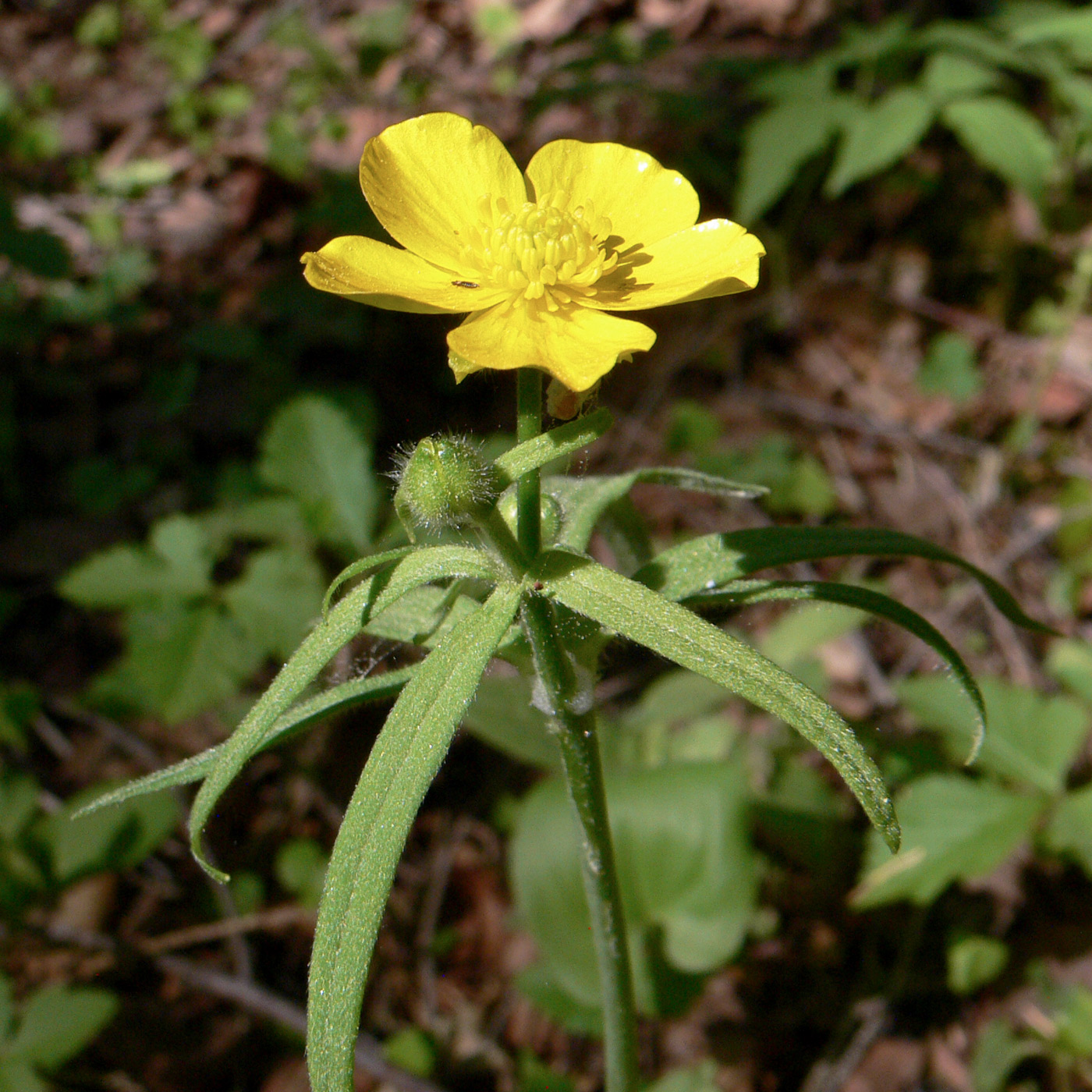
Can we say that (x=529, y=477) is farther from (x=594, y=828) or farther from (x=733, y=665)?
(x=594, y=828)

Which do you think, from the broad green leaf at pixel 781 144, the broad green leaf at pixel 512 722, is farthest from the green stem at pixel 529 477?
the broad green leaf at pixel 781 144

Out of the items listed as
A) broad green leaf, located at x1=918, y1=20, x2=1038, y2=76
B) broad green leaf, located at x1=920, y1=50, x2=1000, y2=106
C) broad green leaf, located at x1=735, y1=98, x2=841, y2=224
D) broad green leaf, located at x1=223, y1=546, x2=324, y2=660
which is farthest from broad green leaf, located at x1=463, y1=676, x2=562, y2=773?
broad green leaf, located at x1=918, y1=20, x2=1038, y2=76

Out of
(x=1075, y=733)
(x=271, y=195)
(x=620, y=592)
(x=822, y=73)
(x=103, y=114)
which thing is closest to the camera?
(x=620, y=592)

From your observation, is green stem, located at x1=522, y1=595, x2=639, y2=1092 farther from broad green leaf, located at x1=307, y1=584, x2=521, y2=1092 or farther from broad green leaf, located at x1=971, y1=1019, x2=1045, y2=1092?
broad green leaf, located at x1=971, y1=1019, x2=1045, y2=1092

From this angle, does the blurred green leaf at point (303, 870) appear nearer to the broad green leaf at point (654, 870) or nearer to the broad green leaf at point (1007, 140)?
the broad green leaf at point (654, 870)

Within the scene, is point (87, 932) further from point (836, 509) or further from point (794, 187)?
point (794, 187)

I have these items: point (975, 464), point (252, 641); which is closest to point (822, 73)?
point (975, 464)
